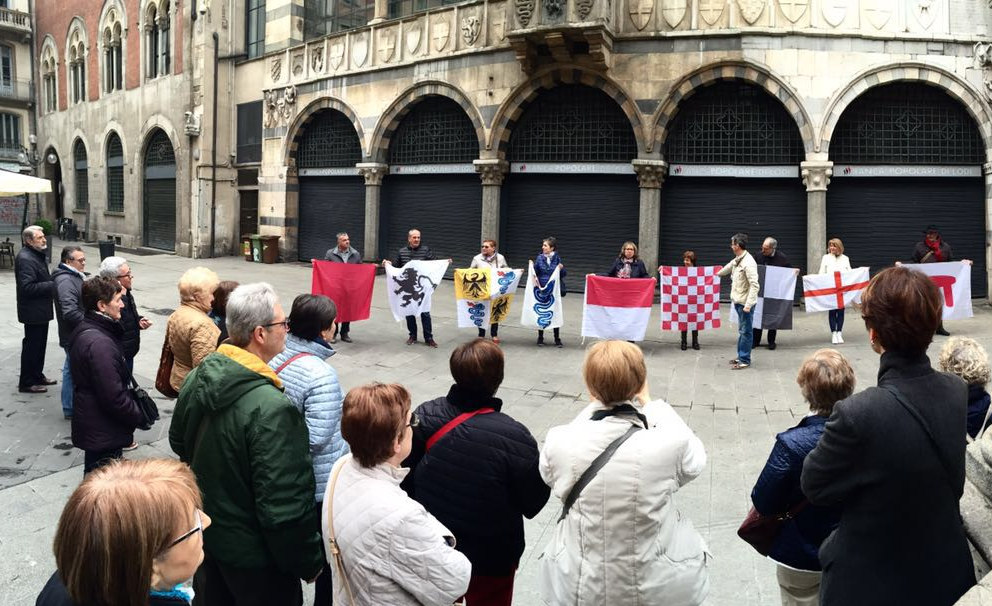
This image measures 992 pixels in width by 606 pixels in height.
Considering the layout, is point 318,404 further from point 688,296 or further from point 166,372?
point 688,296

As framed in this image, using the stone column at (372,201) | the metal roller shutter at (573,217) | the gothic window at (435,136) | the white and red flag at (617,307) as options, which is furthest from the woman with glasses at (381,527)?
the stone column at (372,201)

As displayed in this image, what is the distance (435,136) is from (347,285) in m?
8.97

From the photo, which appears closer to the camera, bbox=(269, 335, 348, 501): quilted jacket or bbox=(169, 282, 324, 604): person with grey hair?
bbox=(169, 282, 324, 604): person with grey hair

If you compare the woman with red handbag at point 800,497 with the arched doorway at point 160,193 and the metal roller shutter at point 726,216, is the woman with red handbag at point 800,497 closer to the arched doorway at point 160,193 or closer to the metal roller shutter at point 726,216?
the metal roller shutter at point 726,216

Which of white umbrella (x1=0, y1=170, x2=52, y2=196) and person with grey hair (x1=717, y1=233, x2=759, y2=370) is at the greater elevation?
white umbrella (x1=0, y1=170, x2=52, y2=196)

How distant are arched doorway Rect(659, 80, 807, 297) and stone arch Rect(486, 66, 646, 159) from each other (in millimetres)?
955

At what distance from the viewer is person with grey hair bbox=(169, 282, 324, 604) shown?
2.91 metres

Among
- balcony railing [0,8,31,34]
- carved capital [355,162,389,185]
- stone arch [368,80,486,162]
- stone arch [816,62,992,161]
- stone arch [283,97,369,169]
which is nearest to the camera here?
stone arch [816,62,992,161]

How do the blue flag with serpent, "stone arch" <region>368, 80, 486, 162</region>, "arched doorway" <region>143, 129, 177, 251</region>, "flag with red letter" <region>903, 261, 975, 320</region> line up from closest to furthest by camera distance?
"flag with red letter" <region>903, 261, 975, 320</region> < the blue flag with serpent < "stone arch" <region>368, 80, 486, 162</region> < "arched doorway" <region>143, 129, 177, 251</region>

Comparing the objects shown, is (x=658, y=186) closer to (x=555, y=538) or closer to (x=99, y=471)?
(x=555, y=538)

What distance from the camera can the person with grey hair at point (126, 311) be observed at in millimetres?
6410

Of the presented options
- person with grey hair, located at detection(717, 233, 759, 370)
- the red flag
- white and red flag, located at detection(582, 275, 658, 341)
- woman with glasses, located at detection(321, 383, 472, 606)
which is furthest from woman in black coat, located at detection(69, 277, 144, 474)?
person with grey hair, located at detection(717, 233, 759, 370)

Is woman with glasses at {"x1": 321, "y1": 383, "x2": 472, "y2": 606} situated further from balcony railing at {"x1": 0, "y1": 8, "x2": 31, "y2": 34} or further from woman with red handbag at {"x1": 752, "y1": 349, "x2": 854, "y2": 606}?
balcony railing at {"x1": 0, "y1": 8, "x2": 31, "y2": 34}

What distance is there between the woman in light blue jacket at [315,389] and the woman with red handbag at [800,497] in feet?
6.17
